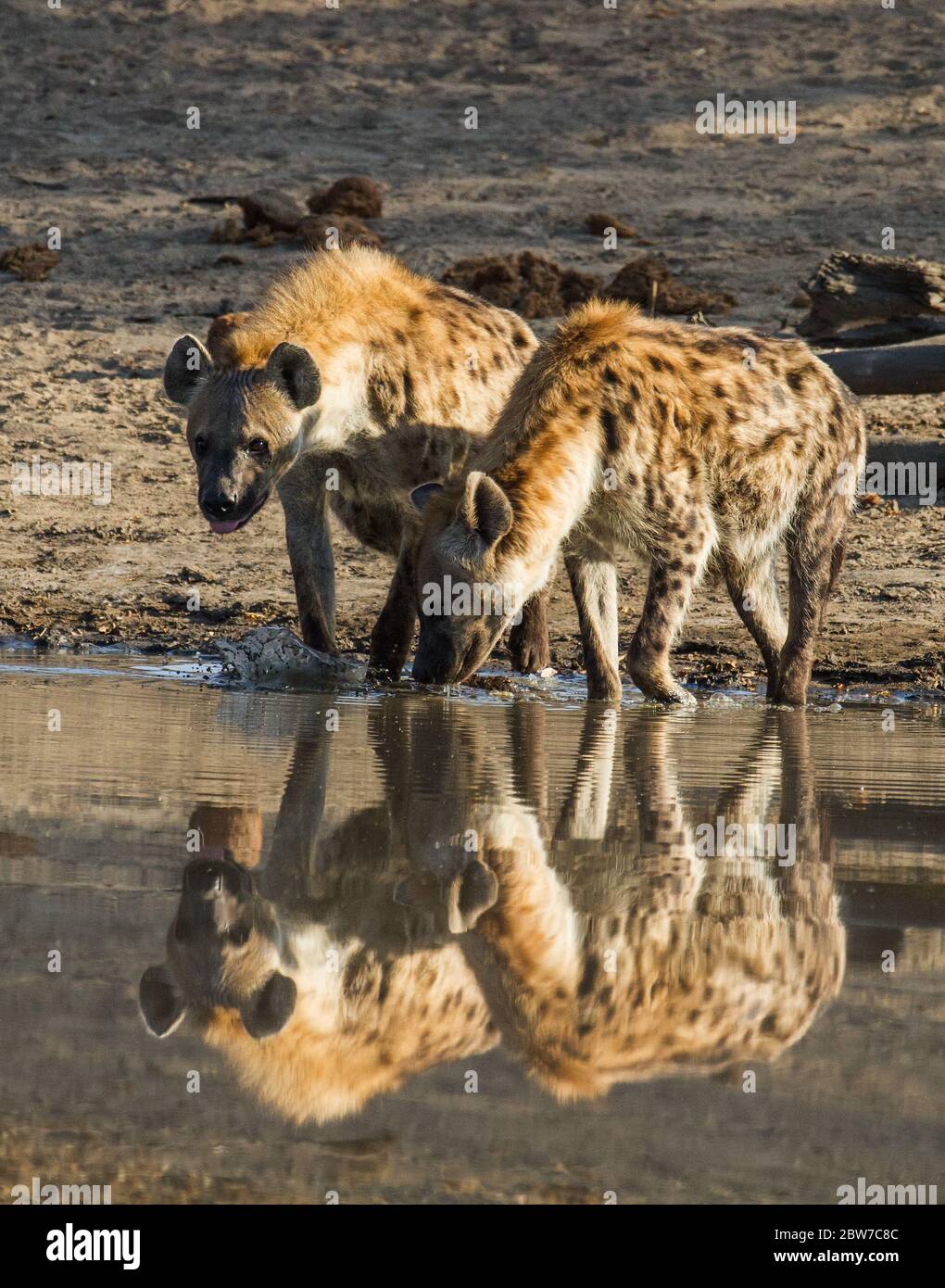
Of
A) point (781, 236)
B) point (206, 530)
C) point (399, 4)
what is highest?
point (399, 4)

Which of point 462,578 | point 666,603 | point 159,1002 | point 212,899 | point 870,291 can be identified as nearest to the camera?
point 159,1002

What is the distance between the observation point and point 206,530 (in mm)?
7559

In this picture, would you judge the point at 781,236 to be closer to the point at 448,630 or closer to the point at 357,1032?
the point at 448,630

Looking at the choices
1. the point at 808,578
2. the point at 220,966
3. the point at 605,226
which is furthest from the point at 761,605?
the point at 605,226

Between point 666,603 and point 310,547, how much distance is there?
1135 millimetres

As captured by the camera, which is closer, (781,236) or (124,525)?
(124,525)

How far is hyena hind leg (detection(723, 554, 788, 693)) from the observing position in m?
6.19

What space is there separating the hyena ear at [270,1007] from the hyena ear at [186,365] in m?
3.31

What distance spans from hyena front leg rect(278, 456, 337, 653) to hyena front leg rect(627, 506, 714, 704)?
3.39 ft

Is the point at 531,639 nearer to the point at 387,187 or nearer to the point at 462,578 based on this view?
the point at 462,578

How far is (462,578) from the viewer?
5129mm
